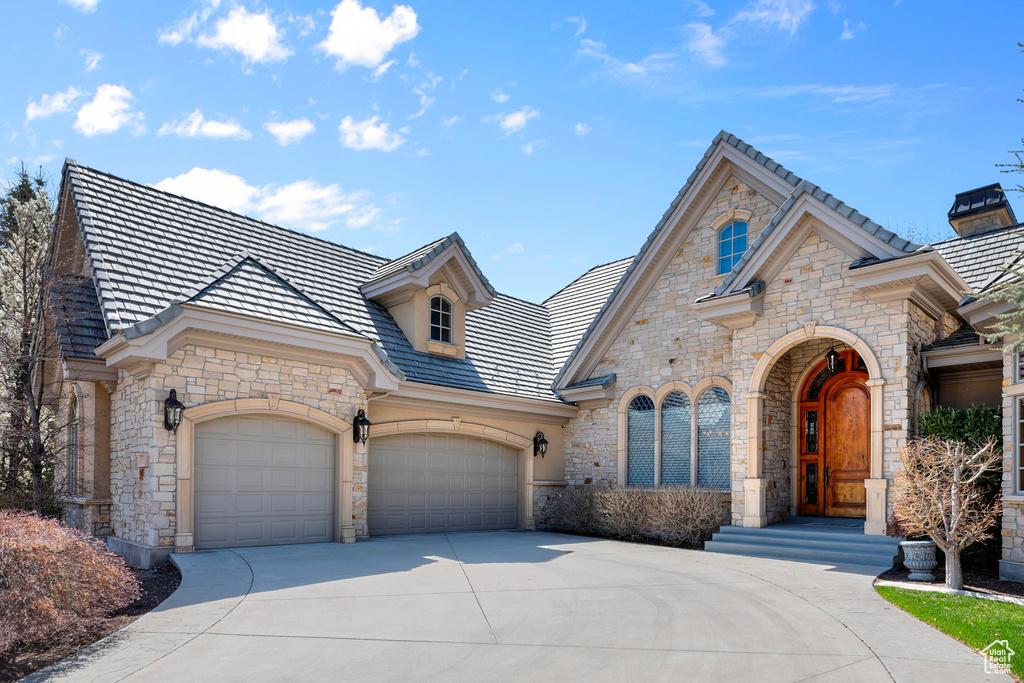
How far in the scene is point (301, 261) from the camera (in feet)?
49.4

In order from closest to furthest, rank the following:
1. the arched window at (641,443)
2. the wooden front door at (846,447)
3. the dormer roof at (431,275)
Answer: the wooden front door at (846,447) → the dormer roof at (431,275) → the arched window at (641,443)

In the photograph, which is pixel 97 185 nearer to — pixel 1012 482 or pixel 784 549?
pixel 784 549

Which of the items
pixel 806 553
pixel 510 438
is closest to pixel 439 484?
pixel 510 438

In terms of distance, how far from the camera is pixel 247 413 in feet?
36.5

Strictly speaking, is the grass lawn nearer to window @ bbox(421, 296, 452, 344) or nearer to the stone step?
the stone step

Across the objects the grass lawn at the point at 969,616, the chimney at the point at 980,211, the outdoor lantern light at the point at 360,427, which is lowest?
the grass lawn at the point at 969,616

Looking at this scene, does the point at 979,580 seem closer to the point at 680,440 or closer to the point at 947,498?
the point at 947,498

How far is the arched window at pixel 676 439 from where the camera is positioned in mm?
14680

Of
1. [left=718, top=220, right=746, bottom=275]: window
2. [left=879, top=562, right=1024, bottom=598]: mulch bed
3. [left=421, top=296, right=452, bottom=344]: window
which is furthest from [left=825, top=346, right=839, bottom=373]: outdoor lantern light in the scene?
[left=421, top=296, right=452, bottom=344]: window

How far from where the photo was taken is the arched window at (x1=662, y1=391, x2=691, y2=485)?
14680 mm

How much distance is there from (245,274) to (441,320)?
4.84m

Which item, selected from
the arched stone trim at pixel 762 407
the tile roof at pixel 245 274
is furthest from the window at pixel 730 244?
the tile roof at pixel 245 274

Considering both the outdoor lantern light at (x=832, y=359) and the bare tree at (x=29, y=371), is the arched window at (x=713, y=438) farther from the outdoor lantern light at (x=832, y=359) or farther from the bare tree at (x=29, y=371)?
the bare tree at (x=29, y=371)

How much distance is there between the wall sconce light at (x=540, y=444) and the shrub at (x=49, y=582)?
9743 mm
